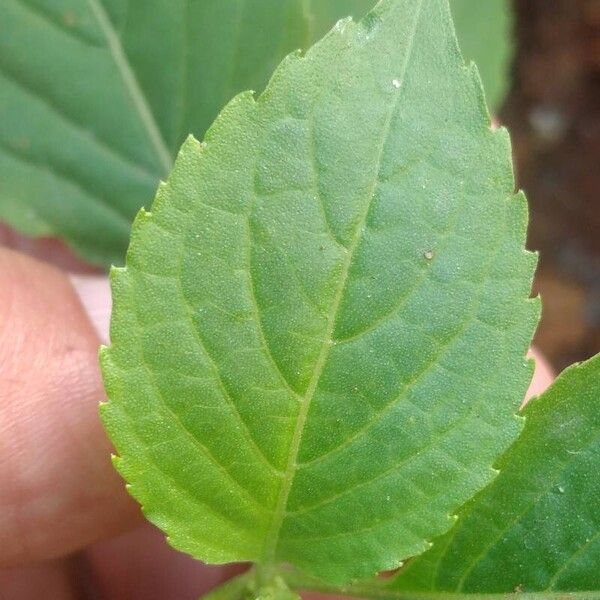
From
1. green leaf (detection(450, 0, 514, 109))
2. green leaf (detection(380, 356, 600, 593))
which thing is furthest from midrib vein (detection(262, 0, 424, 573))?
green leaf (detection(450, 0, 514, 109))

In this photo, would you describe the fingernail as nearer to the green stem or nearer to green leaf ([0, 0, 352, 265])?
green leaf ([0, 0, 352, 265])

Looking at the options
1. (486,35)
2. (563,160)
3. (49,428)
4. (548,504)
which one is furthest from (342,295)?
(563,160)

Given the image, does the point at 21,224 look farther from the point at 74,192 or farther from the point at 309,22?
the point at 309,22

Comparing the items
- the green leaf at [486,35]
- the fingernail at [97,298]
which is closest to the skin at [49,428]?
the fingernail at [97,298]

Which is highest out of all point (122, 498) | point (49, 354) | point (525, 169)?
point (525, 169)

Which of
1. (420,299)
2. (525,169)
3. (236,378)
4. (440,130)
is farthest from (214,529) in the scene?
(525,169)
